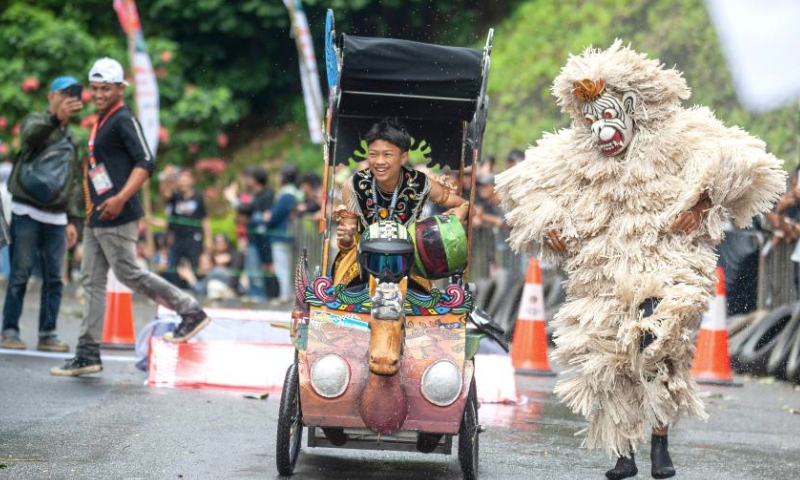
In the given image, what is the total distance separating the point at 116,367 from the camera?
10.5 metres

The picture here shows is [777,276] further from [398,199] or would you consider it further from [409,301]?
[409,301]

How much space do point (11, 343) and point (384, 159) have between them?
5082 millimetres

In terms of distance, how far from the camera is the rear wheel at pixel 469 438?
643 cm

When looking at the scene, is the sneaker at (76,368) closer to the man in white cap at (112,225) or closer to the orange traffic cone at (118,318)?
the man in white cap at (112,225)

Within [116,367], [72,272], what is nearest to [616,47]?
[116,367]

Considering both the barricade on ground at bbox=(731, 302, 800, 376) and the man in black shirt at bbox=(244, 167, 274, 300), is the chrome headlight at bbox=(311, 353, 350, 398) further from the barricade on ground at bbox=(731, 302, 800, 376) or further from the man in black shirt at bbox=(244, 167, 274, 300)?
the man in black shirt at bbox=(244, 167, 274, 300)

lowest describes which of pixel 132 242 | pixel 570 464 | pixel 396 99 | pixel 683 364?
pixel 570 464

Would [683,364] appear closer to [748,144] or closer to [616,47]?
[748,144]

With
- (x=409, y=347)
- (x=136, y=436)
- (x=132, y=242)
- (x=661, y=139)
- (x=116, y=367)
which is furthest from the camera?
(x=116, y=367)

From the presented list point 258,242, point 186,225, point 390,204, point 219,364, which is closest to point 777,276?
point 219,364

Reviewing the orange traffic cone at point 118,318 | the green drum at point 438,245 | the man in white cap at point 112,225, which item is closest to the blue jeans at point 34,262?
the orange traffic cone at point 118,318

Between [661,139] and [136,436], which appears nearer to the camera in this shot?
[661,139]

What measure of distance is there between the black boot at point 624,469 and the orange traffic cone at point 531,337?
4345 millimetres

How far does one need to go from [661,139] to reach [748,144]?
425 mm
